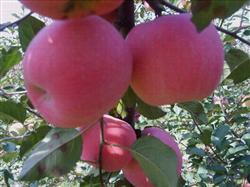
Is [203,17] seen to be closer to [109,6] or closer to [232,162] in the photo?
[109,6]

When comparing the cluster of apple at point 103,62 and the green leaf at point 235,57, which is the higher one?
the cluster of apple at point 103,62

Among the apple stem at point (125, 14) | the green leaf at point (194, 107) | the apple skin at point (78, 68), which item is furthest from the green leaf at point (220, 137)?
the apple skin at point (78, 68)

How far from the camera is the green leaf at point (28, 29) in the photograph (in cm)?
92

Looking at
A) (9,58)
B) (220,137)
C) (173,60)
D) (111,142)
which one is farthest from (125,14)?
(220,137)

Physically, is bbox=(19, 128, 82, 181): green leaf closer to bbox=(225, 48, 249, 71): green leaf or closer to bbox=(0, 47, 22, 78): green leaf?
bbox=(0, 47, 22, 78): green leaf

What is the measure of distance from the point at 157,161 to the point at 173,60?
Result: 0.24 m

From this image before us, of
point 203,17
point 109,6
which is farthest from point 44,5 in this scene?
point 203,17

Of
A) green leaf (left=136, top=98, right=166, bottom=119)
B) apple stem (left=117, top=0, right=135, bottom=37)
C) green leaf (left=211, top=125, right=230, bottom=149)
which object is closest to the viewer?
apple stem (left=117, top=0, right=135, bottom=37)

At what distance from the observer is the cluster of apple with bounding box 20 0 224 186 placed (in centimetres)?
60

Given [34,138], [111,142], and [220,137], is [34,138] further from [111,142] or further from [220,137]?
[220,137]

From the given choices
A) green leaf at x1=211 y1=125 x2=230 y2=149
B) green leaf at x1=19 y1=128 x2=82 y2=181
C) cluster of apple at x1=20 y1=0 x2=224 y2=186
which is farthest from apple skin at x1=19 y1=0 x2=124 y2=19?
green leaf at x1=211 y1=125 x2=230 y2=149

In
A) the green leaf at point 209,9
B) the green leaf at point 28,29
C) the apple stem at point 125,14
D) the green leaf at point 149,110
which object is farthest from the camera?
the green leaf at point 149,110

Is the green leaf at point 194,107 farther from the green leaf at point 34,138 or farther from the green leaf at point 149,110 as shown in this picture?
the green leaf at point 34,138

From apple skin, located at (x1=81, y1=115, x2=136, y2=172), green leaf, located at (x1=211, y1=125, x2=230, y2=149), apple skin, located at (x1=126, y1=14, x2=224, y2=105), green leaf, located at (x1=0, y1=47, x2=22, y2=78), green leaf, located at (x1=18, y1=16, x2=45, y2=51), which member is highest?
apple skin, located at (x1=126, y1=14, x2=224, y2=105)
